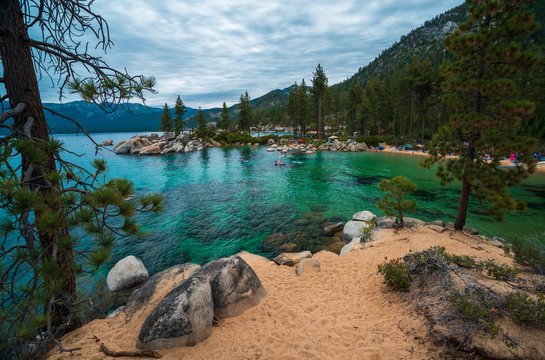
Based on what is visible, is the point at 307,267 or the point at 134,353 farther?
the point at 307,267

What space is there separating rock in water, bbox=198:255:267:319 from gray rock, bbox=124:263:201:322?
1335 mm

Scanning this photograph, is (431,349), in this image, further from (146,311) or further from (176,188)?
(176,188)

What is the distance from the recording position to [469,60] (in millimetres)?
8953

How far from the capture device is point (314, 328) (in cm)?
522

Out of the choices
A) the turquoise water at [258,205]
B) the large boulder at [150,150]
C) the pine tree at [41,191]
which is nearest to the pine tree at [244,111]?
the large boulder at [150,150]

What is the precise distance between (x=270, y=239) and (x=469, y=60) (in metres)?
11.9

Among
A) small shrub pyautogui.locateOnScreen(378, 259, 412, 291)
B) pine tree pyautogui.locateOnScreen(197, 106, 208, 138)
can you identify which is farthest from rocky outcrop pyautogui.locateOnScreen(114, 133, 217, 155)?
small shrub pyautogui.locateOnScreen(378, 259, 412, 291)

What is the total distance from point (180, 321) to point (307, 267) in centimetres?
484

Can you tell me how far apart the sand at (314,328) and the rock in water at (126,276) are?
8.48 feet

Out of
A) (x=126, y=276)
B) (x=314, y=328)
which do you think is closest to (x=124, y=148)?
(x=126, y=276)

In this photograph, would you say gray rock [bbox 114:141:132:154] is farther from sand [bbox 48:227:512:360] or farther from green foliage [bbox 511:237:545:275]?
green foliage [bbox 511:237:545:275]

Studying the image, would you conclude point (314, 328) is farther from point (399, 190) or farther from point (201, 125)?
point (201, 125)

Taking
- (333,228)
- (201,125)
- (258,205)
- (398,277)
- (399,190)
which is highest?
(201,125)

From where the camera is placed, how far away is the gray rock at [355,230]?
11164 millimetres
